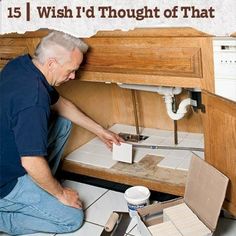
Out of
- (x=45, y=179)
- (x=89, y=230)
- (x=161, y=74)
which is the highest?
(x=161, y=74)

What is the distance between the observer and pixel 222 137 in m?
1.28

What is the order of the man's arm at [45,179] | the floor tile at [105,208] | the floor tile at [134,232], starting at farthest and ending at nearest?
the floor tile at [105,208], the floor tile at [134,232], the man's arm at [45,179]

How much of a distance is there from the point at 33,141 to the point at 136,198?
0.49 metres

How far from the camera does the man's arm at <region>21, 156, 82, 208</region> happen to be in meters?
1.36

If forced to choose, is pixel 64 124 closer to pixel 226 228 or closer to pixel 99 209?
pixel 99 209

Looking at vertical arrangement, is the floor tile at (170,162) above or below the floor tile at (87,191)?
above

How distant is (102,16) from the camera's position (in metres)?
1.34

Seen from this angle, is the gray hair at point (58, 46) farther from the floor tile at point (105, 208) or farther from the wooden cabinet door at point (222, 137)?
the floor tile at point (105, 208)

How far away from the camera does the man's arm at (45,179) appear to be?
1.36 m

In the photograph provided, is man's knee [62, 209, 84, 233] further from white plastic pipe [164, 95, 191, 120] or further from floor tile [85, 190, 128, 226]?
white plastic pipe [164, 95, 191, 120]

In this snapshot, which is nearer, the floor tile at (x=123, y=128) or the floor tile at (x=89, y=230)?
the floor tile at (x=89, y=230)

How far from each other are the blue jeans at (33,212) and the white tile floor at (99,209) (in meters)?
0.05

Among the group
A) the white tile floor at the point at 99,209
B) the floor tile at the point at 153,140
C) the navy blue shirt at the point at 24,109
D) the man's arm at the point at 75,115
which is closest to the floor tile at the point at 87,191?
the white tile floor at the point at 99,209

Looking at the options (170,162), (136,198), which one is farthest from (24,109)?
(170,162)
